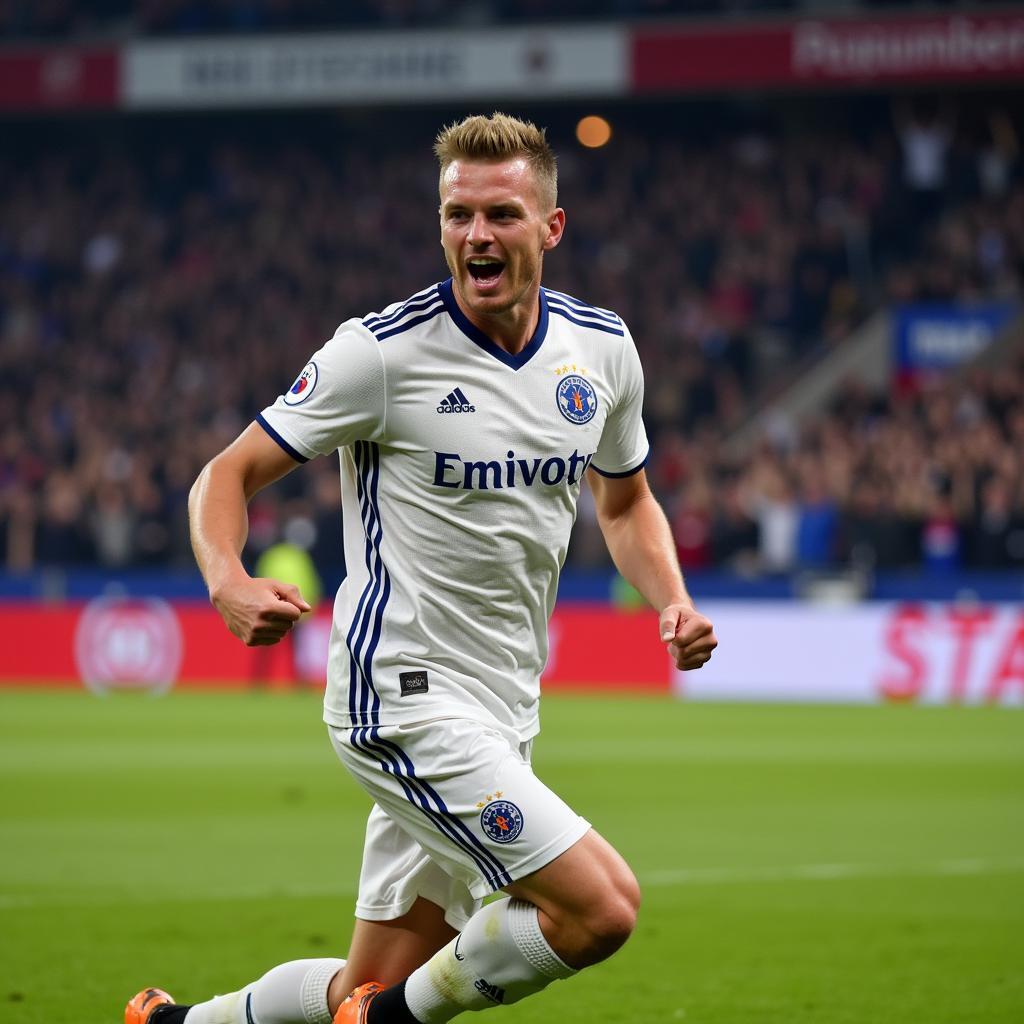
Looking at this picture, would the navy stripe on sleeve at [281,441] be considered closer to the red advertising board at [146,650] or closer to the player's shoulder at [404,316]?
the player's shoulder at [404,316]

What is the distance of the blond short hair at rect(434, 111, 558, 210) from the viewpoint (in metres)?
4.81

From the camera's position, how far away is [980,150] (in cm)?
3142

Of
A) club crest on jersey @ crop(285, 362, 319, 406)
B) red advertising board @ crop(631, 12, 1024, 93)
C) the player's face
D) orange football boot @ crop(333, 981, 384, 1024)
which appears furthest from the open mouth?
red advertising board @ crop(631, 12, 1024, 93)

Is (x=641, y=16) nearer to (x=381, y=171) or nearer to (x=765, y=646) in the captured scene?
(x=381, y=171)

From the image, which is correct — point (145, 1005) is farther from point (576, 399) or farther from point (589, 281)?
point (589, 281)

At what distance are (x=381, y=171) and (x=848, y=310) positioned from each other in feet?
32.5

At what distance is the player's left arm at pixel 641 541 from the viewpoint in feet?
17.1

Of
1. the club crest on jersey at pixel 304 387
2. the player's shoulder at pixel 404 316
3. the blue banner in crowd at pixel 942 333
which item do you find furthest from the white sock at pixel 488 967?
the blue banner in crowd at pixel 942 333

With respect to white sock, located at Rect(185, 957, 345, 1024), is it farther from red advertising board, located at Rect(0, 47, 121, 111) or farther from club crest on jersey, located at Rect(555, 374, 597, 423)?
red advertising board, located at Rect(0, 47, 121, 111)

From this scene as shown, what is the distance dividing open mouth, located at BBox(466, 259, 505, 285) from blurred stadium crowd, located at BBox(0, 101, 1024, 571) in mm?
17433

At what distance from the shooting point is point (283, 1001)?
5223 mm

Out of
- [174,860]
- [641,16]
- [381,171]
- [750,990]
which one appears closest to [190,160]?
[381,171]

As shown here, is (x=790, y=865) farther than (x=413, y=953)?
Yes

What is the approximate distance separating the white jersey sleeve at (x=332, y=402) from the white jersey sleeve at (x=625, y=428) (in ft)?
2.42
